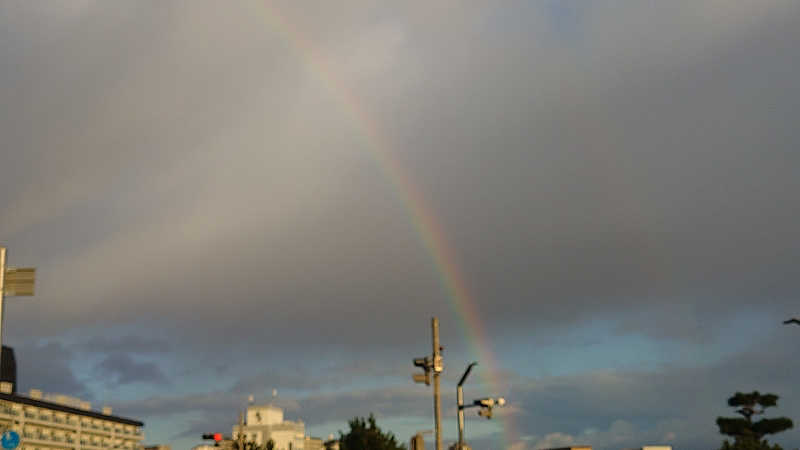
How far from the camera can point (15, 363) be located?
516ft

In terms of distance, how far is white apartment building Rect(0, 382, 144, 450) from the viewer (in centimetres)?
13988

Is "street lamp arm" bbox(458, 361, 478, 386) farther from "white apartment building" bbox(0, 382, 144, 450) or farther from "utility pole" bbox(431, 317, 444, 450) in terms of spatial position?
"white apartment building" bbox(0, 382, 144, 450)

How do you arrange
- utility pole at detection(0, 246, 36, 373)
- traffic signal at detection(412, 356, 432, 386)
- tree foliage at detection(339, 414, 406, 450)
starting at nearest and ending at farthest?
utility pole at detection(0, 246, 36, 373), traffic signal at detection(412, 356, 432, 386), tree foliage at detection(339, 414, 406, 450)

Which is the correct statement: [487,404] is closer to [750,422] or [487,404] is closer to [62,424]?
[750,422]

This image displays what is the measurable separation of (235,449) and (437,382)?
3670cm

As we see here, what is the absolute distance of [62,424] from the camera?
154 metres

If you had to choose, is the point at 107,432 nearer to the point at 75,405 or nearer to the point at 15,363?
the point at 75,405

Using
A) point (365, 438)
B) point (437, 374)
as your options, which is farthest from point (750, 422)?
point (437, 374)

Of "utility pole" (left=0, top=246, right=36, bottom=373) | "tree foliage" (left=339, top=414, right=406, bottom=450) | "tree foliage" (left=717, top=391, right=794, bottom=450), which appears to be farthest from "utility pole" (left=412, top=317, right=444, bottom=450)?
"tree foliage" (left=717, top=391, right=794, bottom=450)

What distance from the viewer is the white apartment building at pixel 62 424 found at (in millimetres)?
139875

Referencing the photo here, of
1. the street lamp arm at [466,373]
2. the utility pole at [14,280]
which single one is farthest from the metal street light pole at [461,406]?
the utility pole at [14,280]

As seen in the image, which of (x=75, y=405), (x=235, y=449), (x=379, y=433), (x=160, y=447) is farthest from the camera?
(x=160, y=447)

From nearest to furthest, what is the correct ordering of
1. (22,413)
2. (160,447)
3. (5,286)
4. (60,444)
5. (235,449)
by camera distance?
(5,286) → (235,449) → (22,413) → (60,444) → (160,447)

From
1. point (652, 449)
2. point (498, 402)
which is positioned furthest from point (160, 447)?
point (498, 402)
